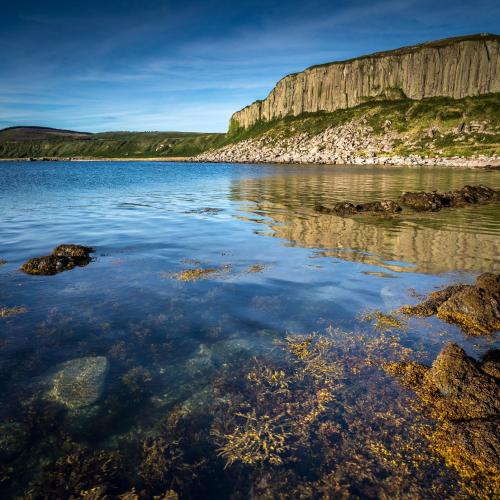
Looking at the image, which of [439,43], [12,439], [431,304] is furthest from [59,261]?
[439,43]

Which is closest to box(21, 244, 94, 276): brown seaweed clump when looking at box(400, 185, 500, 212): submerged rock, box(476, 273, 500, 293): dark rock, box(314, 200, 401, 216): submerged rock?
box(476, 273, 500, 293): dark rock

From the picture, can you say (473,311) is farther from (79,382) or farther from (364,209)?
(364,209)

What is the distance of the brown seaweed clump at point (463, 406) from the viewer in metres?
4.19

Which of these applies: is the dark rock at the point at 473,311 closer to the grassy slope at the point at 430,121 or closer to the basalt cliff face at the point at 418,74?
the grassy slope at the point at 430,121

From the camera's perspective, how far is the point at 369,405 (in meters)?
5.26

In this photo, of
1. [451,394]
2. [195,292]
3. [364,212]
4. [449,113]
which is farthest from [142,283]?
[449,113]

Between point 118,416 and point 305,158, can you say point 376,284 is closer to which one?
point 118,416

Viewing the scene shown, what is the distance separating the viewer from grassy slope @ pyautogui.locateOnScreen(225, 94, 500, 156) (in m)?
110

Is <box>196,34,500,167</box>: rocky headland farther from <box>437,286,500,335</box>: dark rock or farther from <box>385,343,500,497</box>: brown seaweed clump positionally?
<box>385,343,500,497</box>: brown seaweed clump

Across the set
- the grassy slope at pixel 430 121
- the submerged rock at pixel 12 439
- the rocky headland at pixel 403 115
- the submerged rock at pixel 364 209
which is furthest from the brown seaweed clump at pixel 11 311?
the grassy slope at pixel 430 121

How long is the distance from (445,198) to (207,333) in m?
25.9

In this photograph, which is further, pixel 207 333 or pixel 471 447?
pixel 207 333

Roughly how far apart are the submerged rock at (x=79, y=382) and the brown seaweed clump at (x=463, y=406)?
5035 mm

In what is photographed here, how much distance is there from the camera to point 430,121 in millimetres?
136875
